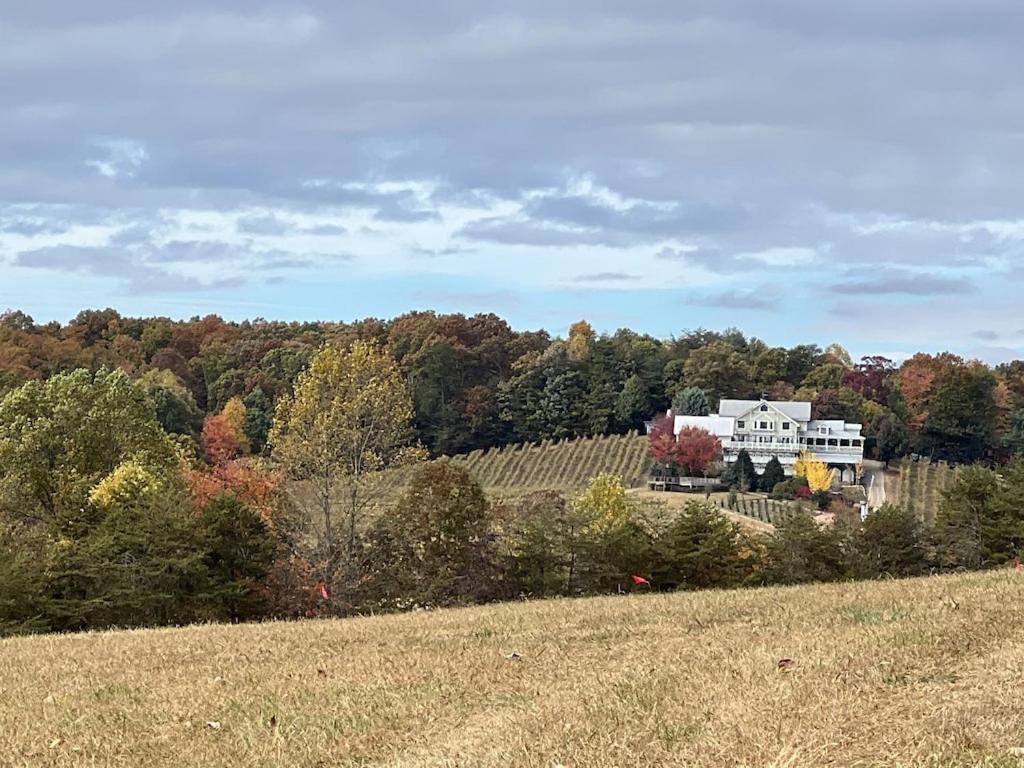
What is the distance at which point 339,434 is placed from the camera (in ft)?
116

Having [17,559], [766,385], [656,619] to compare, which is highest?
[766,385]

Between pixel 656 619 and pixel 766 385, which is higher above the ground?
pixel 766 385

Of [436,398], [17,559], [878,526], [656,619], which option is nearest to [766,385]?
[436,398]

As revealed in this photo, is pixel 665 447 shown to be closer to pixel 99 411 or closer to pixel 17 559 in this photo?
pixel 99 411

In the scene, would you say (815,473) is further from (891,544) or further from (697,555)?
(697,555)

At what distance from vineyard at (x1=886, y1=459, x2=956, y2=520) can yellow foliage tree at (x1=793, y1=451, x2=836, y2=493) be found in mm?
5349

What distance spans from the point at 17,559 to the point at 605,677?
82.0 feet

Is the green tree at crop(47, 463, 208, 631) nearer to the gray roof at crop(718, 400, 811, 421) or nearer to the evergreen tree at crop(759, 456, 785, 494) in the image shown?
the evergreen tree at crop(759, 456, 785, 494)

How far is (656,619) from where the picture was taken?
1545 centimetres

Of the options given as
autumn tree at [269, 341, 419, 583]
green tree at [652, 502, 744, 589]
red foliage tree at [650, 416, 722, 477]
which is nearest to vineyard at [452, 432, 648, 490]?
red foliage tree at [650, 416, 722, 477]

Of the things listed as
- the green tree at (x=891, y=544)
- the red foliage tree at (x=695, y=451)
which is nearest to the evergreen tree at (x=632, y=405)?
the red foliage tree at (x=695, y=451)

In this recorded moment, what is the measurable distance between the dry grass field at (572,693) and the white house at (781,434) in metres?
94.5

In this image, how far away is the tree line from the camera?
377 feet

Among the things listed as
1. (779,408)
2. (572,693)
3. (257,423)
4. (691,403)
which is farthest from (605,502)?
(691,403)
